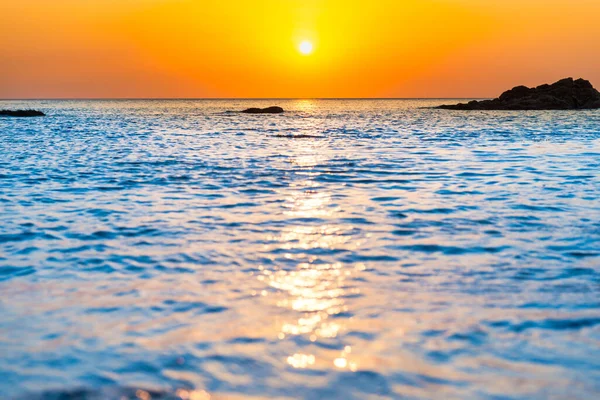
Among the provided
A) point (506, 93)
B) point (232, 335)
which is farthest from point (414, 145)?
point (506, 93)

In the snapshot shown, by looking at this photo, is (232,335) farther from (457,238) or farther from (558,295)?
(457,238)

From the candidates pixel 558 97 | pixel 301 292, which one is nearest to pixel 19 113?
pixel 301 292

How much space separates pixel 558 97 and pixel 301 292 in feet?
433

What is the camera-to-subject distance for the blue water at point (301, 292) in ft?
18.4

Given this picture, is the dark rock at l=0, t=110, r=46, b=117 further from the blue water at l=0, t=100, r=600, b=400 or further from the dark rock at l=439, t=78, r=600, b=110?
the dark rock at l=439, t=78, r=600, b=110

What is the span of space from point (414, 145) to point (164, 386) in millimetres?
32872

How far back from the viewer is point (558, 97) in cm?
12525

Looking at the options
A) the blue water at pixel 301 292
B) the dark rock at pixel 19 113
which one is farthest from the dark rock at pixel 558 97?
the blue water at pixel 301 292

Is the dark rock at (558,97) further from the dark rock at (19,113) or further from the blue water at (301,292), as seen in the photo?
the blue water at (301,292)

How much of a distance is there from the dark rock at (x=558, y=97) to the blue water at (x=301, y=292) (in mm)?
116403

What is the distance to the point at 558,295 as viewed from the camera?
793cm

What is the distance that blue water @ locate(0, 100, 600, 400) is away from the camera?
18.4 feet

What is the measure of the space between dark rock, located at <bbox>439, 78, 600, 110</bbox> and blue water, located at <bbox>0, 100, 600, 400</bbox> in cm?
11640

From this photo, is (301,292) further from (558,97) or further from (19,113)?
(558,97)
